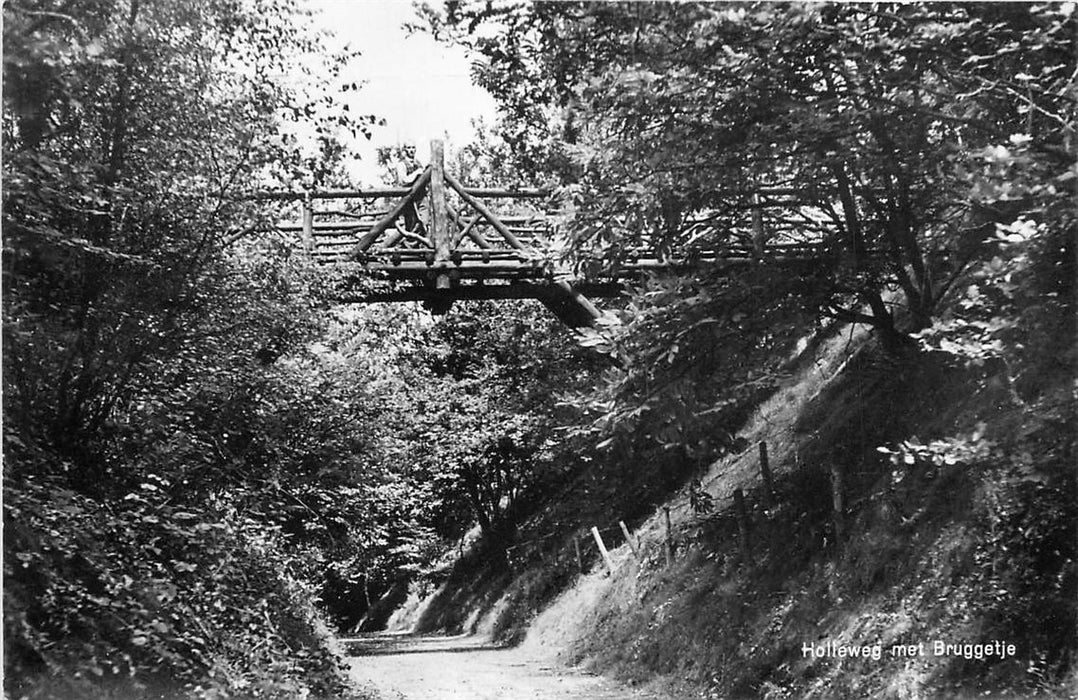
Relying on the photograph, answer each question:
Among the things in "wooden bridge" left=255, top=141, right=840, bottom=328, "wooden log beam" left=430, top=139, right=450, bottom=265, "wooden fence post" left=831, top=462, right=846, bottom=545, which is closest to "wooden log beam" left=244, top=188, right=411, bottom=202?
"wooden bridge" left=255, top=141, right=840, bottom=328

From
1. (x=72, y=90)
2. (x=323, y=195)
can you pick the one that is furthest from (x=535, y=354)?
(x=72, y=90)

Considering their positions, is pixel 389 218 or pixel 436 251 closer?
pixel 389 218

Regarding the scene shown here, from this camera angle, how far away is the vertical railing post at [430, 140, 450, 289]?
16734 millimetres

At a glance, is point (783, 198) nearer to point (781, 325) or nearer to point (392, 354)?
point (781, 325)

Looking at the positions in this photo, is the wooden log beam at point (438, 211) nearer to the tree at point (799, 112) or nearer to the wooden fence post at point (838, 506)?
the tree at point (799, 112)

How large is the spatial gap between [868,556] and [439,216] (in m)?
9.66

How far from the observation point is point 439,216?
16766 millimetres

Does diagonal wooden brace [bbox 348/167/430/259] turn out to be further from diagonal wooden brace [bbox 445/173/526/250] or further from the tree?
the tree

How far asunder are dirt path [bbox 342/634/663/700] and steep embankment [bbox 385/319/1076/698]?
606mm

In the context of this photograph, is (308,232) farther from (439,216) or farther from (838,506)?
(838,506)

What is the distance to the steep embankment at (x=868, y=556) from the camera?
7250 millimetres

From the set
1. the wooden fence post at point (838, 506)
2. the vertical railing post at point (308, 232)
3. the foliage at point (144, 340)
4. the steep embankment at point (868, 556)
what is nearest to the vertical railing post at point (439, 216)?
the vertical railing post at point (308, 232)

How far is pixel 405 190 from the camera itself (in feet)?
54.4

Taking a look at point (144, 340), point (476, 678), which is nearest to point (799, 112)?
point (144, 340)
